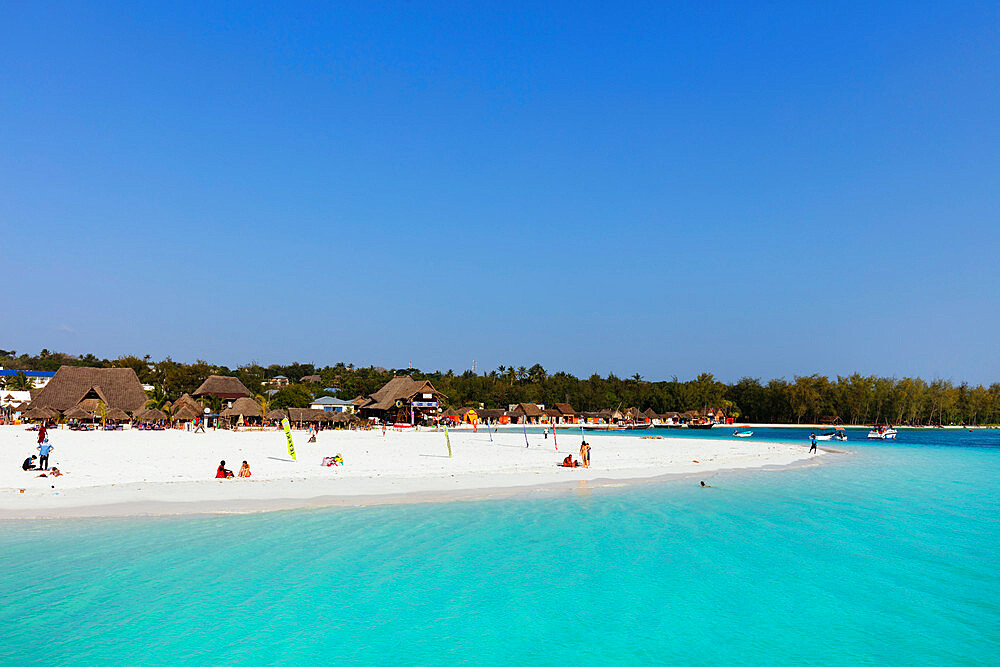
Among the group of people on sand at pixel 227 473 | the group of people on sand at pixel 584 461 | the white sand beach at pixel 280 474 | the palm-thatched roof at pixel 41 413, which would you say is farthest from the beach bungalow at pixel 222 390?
the group of people on sand at pixel 584 461

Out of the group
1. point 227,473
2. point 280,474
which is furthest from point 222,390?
point 227,473

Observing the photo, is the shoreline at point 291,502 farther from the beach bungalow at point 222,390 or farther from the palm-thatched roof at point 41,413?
the beach bungalow at point 222,390

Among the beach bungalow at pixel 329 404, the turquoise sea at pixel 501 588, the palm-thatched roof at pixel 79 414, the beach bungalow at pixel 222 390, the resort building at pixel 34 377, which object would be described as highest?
the resort building at pixel 34 377

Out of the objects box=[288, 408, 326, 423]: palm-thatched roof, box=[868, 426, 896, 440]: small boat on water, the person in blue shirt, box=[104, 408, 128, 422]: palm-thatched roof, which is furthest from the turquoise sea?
box=[868, 426, 896, 440]: small boat on water

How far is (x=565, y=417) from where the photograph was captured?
11831 cm

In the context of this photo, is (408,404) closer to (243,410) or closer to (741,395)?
(243,410)

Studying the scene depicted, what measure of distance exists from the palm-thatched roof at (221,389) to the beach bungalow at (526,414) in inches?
1941

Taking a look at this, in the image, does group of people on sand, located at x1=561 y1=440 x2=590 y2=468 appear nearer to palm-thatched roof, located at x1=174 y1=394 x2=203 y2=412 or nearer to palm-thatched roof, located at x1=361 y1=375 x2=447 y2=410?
palm-thatched roof, located at x1=361 y1=375 x2=447 y2=410

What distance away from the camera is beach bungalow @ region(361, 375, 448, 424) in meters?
77.8

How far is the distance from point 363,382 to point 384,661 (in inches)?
3968

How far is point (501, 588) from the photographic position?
490 inches

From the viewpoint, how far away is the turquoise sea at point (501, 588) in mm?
9695

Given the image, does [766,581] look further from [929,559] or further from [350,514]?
[350,514]

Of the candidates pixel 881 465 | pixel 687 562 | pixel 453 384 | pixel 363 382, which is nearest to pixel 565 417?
pixel 453 384
